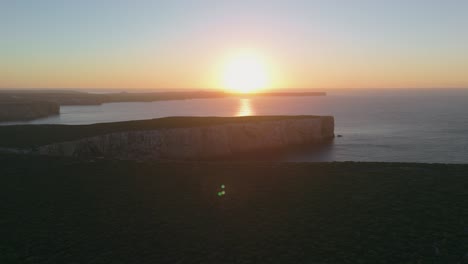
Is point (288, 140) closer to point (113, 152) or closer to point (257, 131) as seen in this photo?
point (257, 131)

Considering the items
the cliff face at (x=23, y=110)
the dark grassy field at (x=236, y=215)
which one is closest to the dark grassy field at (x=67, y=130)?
the dark grassy field at (x=236, y=215)

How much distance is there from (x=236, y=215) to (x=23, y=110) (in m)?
116

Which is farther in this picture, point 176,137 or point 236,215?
point 176,137

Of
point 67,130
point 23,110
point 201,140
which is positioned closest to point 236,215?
point 67,130

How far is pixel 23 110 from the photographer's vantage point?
114 m

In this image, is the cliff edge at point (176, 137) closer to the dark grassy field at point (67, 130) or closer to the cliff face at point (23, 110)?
the dark grassy field at point (67, 130)

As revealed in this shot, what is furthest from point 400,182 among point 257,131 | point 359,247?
point 257,131

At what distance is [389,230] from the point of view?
12.7 meters

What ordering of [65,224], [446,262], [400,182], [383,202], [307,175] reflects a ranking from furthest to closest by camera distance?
[307,175] → [400,182] → [383,202] → [65,224] → [446,262]

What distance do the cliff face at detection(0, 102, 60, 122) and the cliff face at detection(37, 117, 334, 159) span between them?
237 feet

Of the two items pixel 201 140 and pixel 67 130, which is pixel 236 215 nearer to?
pixel 67 130

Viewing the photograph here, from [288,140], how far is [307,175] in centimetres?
4593

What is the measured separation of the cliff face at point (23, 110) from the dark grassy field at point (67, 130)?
214 ft

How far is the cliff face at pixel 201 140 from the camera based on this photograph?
148ft
